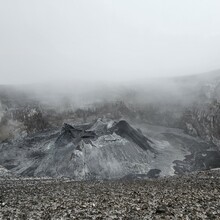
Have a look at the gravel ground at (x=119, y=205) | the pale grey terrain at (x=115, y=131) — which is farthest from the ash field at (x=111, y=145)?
the pale grey terrain at (x=115, y=131)

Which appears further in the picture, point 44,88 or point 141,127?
point 44,88

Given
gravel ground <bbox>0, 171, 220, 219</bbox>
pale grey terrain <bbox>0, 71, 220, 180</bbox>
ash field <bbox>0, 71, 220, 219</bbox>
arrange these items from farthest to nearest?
pale grey terrain <bbox>0, 71, 220, 180</bbox> → ash field <bbox>0, 71, 220, 219</bbox> → gravel ground <bbox>0, 171, 220, 219</bbox>

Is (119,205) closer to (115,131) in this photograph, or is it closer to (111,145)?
(111,145)

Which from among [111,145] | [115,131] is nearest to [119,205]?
[111,145]

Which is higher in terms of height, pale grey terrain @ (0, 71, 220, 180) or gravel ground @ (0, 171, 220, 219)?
gravel ground @ (0, 171, 220, 219)

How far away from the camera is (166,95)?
149 metres

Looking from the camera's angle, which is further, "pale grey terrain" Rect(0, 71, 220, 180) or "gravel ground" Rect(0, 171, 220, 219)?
"pale grey terrain" Rect(0, 71, 220, 180)

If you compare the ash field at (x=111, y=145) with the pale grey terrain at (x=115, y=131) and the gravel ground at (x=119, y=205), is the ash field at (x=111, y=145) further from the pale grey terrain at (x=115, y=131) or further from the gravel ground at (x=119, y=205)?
the pale grey terrain at (x=115, y=131)

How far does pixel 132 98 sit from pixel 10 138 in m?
51.3

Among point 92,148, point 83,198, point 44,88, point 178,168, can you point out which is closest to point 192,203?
point 83,198

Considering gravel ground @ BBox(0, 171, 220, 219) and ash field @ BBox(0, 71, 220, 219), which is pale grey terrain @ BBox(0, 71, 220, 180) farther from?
gravel ground @ BBox(0, 171, 220, 219)

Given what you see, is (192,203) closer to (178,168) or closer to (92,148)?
(178,168)

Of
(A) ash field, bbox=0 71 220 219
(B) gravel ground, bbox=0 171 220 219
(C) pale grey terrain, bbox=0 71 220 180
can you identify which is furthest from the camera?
(C) pale grey terrain, bbox=0 71 220 180

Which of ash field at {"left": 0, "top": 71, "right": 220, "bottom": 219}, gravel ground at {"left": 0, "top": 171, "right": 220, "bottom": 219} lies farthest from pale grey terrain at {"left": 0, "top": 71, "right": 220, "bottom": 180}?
gravel ground at {"left": 0, "top": 171, "right": 220, "bottom": 219}
